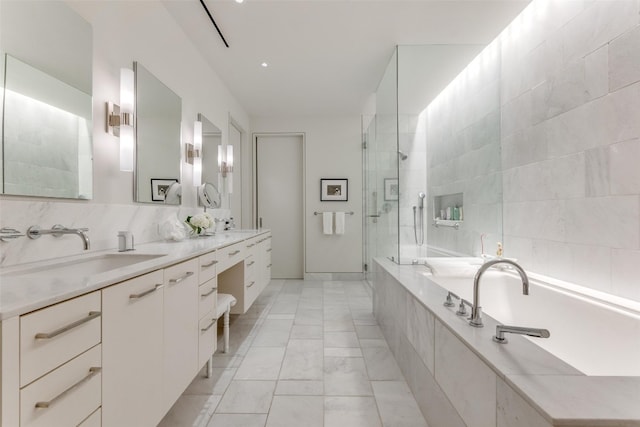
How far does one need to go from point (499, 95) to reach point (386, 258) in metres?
1.70

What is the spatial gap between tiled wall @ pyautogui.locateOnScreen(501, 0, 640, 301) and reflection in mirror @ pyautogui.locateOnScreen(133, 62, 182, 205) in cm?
262

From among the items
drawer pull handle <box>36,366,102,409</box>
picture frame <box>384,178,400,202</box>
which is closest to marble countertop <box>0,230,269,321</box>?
drawer pull handle <box>36,366,102,409</box>

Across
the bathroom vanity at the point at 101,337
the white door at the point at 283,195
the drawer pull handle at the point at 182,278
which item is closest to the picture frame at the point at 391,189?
the bathroom vanity at the point at 101,337

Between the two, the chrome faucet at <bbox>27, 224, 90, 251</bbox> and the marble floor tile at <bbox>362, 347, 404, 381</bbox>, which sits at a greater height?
the chrome faucet at <bbox>27, 224, 90, 251</bbox>

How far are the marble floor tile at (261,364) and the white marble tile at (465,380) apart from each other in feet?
3.52

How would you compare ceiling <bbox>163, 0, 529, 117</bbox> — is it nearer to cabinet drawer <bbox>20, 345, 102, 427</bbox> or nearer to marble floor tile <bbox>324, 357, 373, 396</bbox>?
cabinet drawer <bbox>20, 345, 102, 427</bbox>

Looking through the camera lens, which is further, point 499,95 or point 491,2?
point 499,95

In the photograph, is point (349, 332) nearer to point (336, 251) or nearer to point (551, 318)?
point (551, 318)

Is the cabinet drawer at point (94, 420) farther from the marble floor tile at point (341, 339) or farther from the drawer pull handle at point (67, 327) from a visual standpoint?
the marble floor tile at point (341, 339)

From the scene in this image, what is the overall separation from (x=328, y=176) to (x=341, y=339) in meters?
2.72

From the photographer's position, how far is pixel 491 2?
6.84ft

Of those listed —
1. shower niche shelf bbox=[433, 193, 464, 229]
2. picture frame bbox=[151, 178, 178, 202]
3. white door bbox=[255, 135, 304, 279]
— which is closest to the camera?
picture frame bbox=[151, 178, 178, 202]

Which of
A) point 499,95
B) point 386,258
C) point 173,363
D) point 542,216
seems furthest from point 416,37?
point 173,363

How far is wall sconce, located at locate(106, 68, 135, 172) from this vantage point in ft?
5.23
